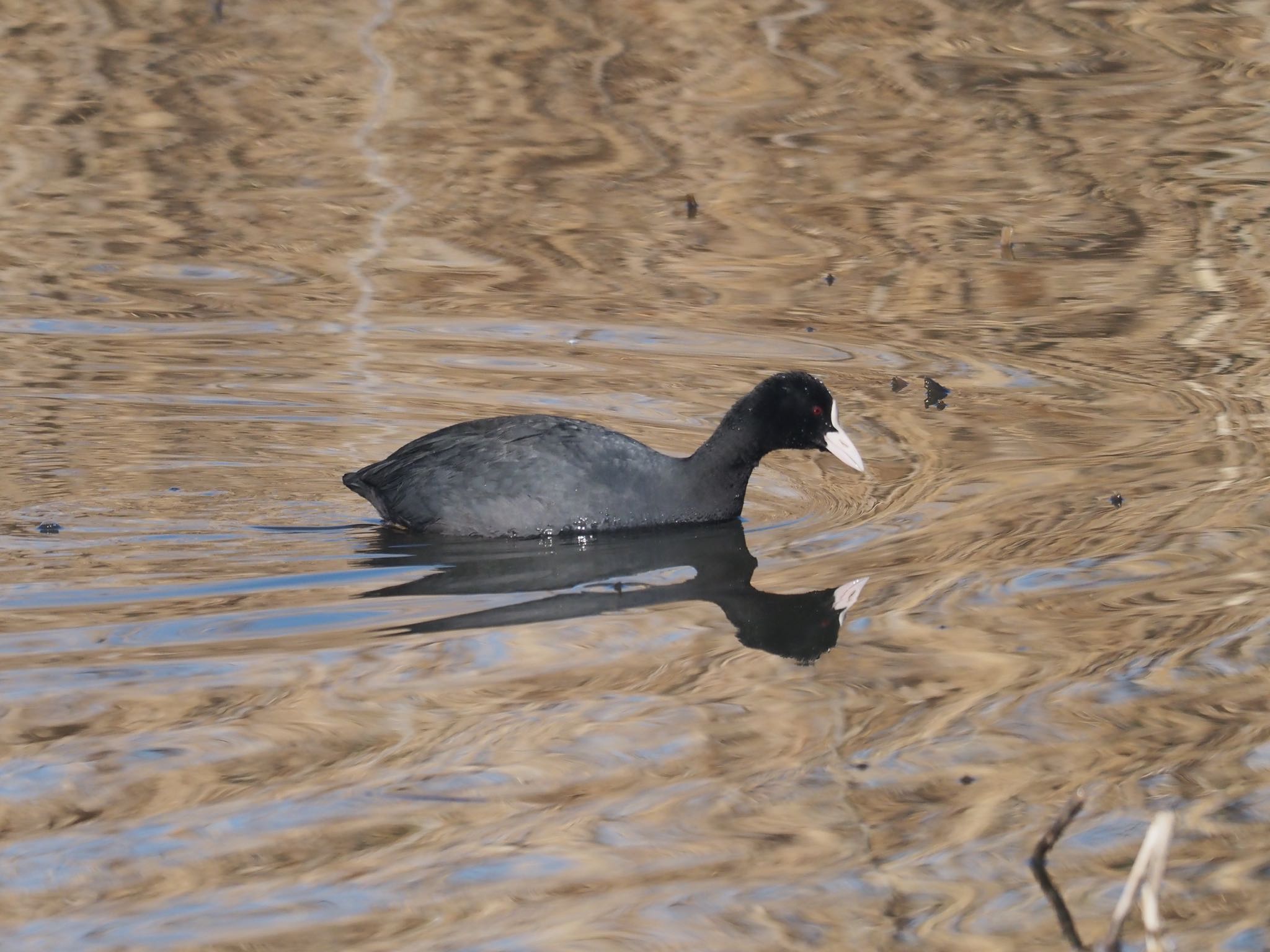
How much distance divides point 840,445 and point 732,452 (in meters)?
0.39

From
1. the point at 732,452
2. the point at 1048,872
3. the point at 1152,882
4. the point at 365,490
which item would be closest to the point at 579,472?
the point at 732,452

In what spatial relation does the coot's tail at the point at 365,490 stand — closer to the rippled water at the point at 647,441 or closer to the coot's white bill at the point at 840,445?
the rippled water at the point at 647,441

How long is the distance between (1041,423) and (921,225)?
Result: 305 cm

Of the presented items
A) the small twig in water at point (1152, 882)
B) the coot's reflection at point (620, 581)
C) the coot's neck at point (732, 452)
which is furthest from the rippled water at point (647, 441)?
the small twig in water at point (1152, 882)

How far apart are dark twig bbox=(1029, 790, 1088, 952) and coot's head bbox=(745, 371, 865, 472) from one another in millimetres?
2941

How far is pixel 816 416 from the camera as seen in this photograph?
22.2 feet

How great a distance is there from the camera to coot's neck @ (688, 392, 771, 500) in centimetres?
667

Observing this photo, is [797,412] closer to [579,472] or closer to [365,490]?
[579,472]

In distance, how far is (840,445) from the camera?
6.74 metres

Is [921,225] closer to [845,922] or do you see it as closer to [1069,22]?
[1069,22]

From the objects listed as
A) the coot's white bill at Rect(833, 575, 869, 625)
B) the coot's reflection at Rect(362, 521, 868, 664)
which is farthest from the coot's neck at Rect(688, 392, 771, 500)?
the coot's white bill at Rect(833, 575, 869, 625)

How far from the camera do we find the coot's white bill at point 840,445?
6688 mm

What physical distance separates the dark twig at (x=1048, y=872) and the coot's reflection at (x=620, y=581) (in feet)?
4.96

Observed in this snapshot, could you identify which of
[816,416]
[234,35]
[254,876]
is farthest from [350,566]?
[234,35]
